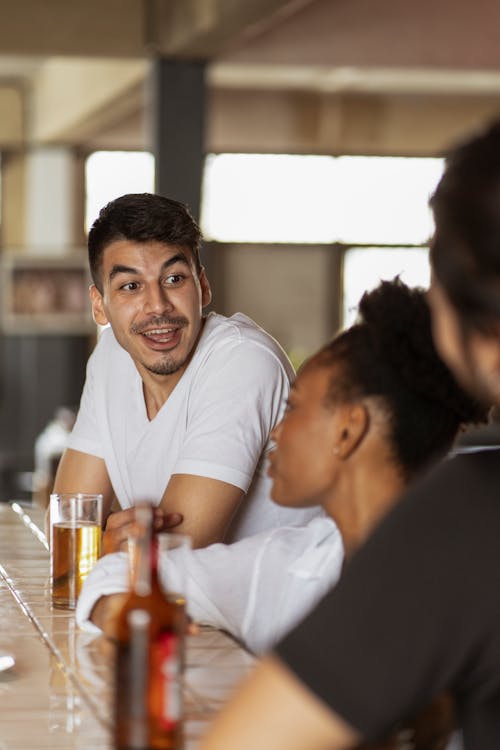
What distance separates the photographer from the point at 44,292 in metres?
9.71

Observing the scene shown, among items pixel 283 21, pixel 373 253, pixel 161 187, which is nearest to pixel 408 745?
pixel 161 187

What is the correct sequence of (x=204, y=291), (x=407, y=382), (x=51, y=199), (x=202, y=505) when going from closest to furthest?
(x=407, y=382)
(x=202, y=505)
(x=204, y=291)
(x=51, y=199)

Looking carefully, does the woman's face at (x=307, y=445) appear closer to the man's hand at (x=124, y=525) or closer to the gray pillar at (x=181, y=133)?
the man's hand at (x=124, y=525)

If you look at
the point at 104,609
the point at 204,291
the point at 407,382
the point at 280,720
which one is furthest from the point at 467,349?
the point at 204,291

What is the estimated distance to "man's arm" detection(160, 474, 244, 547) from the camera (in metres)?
2.17

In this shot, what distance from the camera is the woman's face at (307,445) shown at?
151cm

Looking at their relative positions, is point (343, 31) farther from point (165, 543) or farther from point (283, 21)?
point (165, 543)

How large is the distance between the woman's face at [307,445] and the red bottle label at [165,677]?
0.46 m

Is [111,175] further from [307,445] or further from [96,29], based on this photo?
[307,445]

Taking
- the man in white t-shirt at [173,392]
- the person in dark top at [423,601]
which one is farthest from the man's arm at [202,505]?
the person in dark top at [423,601]

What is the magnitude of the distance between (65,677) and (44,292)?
27.1ft

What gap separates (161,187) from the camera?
6211 millimetres

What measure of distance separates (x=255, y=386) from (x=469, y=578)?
1387mm

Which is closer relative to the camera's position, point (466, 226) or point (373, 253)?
point (466, 226)
